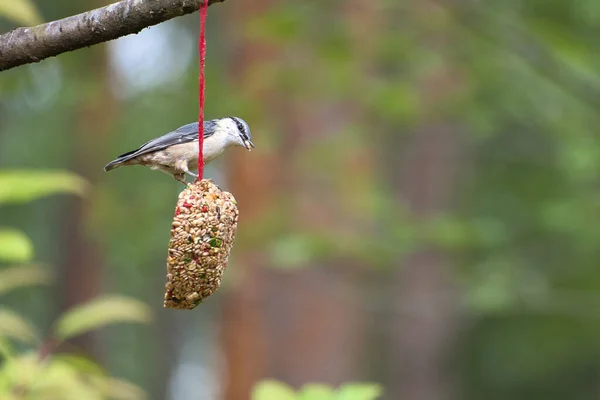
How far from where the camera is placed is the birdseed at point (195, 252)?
2.23 metres

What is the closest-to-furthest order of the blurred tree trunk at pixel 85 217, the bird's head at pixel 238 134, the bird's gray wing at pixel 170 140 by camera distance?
1. the bird's gray wing at pixel 170 140
2. the bird's head at pixel 238 134
3. the blurred tree trunk at pixel 85 217

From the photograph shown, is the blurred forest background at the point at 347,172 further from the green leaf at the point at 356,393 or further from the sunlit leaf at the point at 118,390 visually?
the sunlit leaf at the point at 118,390

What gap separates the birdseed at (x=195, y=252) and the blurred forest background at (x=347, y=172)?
1.74 feet

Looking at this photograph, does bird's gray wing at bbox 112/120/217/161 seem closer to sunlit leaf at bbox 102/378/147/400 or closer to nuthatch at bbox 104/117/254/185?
nuthatch at bbox 104/117/254/185

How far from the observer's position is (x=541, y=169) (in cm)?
1091

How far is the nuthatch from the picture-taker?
8.72ft

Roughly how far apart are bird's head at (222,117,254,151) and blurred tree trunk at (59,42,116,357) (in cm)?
660

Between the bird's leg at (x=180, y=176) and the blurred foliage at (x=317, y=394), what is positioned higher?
the bird's leg at (x=180, y=176)

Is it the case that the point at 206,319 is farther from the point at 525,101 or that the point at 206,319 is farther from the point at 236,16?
the point at 525,101

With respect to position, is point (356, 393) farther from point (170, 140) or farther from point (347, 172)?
point (347, 172)

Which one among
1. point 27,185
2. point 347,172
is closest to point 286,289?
point 347,172

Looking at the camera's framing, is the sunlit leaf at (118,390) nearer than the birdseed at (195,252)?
No

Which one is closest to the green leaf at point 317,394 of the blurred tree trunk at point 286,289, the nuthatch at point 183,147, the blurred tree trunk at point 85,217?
the nuthatch at point 183,147

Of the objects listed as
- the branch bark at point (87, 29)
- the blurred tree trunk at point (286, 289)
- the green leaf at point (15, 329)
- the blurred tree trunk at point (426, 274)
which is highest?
the blurred tree trunk at point (426, 274)
